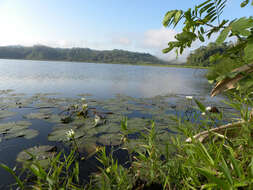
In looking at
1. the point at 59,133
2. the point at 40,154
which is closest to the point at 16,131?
the point at 59,133

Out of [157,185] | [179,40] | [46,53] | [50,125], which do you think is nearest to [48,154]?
[50,125]

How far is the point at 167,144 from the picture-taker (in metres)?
1.40

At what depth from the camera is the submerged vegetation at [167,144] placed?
82 cm

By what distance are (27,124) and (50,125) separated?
563mm

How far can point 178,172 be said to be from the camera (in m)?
1.33

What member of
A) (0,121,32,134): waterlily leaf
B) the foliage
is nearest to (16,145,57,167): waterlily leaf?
the foliage

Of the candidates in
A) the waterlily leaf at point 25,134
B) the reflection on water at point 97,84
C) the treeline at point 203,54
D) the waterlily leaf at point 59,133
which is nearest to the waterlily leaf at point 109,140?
the waterlily leaf at point 59,133

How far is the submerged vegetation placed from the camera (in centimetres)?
82

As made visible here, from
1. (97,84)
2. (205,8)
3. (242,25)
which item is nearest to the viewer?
(242,25)

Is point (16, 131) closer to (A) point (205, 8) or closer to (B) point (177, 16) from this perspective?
(B) point (177, 16)

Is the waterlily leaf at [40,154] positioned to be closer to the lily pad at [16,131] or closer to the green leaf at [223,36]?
the lily pad at [16,131]

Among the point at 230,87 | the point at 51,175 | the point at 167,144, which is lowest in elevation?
the point at 51,175

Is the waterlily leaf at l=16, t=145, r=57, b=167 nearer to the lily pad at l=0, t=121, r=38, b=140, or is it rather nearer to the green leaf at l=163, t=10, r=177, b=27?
the lily pad at l=0, t=121, r=38, b=140

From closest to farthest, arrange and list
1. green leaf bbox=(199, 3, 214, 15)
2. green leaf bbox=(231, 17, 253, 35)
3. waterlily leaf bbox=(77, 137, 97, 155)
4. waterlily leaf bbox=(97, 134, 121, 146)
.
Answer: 1. green leaf bbox=(231, 17, 253, 35)
2. green leaf bbox=(199, 3, 214, 15)
3. waterlily leaf bbox=(77, 137, 97, 155)
4. waterlily leaf bbox=(97, 134, 121, 146)
